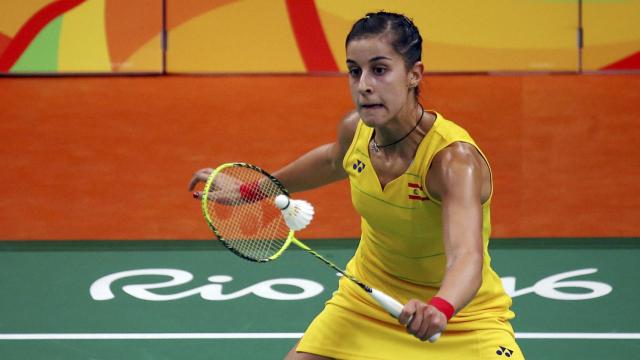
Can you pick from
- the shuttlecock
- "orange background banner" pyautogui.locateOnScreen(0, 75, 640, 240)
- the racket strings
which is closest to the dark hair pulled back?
the shuttlecock

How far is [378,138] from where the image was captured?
3.57 m

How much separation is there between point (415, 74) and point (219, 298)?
9.66 feet

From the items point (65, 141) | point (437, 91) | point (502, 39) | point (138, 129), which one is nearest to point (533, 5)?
point (502, 39)

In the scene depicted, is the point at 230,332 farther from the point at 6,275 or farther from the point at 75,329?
the point at 6,275

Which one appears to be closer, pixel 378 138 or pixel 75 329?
pixel 378 138

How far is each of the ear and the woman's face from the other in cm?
3

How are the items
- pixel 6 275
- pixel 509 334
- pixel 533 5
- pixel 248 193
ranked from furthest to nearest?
1. pixel 533 5
2. pixel 6 275
3. pixel 248 193
4. pixel 509 334

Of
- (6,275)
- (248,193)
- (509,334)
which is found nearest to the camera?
(509,334)

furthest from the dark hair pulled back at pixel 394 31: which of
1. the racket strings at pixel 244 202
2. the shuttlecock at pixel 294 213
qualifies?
the racket strings at pixel 244 202

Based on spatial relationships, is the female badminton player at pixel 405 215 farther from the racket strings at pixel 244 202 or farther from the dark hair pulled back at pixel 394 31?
the racket strings at pixel 244 202

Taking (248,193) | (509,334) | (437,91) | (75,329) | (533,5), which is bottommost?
(75,329)

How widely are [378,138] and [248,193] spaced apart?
0.58 metres

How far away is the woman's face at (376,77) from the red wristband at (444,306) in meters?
0.62

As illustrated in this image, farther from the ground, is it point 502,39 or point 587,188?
point 502,39
